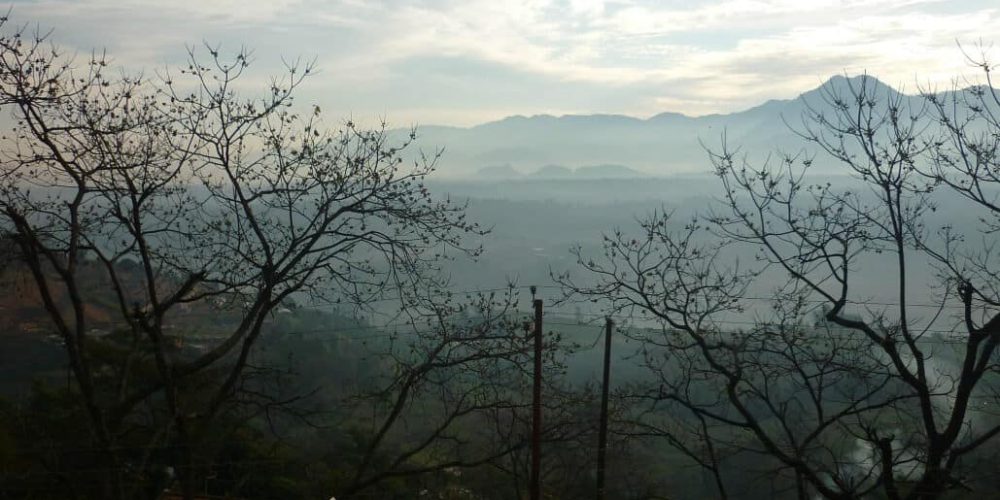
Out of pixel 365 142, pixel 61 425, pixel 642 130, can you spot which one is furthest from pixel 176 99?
pixel 642 130

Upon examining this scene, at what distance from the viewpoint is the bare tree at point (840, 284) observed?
9016mm

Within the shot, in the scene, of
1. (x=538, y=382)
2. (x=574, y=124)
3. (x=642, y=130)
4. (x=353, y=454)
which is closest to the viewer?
(x=538, y=382)

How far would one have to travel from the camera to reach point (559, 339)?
34.5 feet

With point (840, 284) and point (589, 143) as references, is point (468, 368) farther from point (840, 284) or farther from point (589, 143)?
point (589, 143)

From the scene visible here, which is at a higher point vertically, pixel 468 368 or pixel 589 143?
pixel 589 143

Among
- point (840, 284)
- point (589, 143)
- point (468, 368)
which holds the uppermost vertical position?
point (589, 143)

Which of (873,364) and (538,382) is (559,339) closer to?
(538,382)

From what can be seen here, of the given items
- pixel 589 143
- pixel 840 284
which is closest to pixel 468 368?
pixel 840 284

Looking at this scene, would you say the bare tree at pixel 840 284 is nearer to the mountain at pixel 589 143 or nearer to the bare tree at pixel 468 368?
the bare tree at pixel 468 368

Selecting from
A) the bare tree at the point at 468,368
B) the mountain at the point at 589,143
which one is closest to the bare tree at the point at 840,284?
the bare tree at the point at 468,368

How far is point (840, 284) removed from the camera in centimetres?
966

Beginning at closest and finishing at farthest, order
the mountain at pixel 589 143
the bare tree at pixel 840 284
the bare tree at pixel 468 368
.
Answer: the bare tree at pixel 840 284 → the bare tree at pixel 468 368 → the mountain at pixel 589 143

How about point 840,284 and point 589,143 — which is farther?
point 589,143

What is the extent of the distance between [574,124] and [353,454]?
294ft
